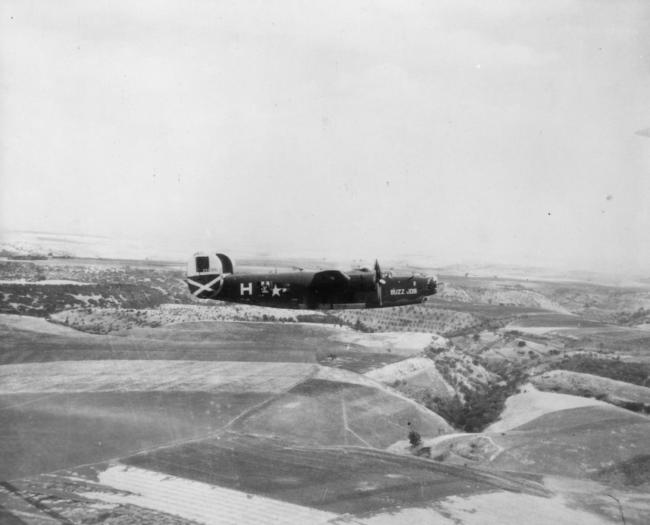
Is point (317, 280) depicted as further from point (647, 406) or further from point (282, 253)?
point (282, 253)

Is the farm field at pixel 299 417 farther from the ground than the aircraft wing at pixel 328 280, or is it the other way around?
the aircraft wing at pixel 328 280

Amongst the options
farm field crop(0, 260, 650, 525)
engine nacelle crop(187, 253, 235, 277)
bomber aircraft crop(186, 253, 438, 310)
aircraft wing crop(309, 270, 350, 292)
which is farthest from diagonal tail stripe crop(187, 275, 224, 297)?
farm field crop(0, 260, 650, 525)

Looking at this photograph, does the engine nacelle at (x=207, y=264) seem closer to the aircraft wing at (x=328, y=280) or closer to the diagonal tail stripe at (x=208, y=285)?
the diagonal tail stripe at (x=208, y=285)

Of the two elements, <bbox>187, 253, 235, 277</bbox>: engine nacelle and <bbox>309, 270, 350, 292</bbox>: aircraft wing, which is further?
<bbox>309, 270, 350, 292</bbox>: aircraft wing

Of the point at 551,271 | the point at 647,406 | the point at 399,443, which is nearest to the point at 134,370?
the point at 399,443

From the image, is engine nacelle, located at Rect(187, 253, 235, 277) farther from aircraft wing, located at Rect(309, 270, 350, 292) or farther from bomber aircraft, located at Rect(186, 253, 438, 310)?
aircraft wing, located at Rect(309, 270, 350, 292)

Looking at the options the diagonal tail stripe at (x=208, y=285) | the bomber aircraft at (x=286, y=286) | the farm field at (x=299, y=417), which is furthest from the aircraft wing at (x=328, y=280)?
the farm field at (x=299, y=417)

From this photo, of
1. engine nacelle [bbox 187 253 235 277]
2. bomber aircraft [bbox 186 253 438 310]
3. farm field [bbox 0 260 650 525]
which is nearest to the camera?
farm field [bbox 0 260 650 525]

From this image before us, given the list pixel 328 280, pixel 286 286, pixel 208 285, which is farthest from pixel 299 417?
pixel 208 285

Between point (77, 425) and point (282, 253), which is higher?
point (282, 253)
